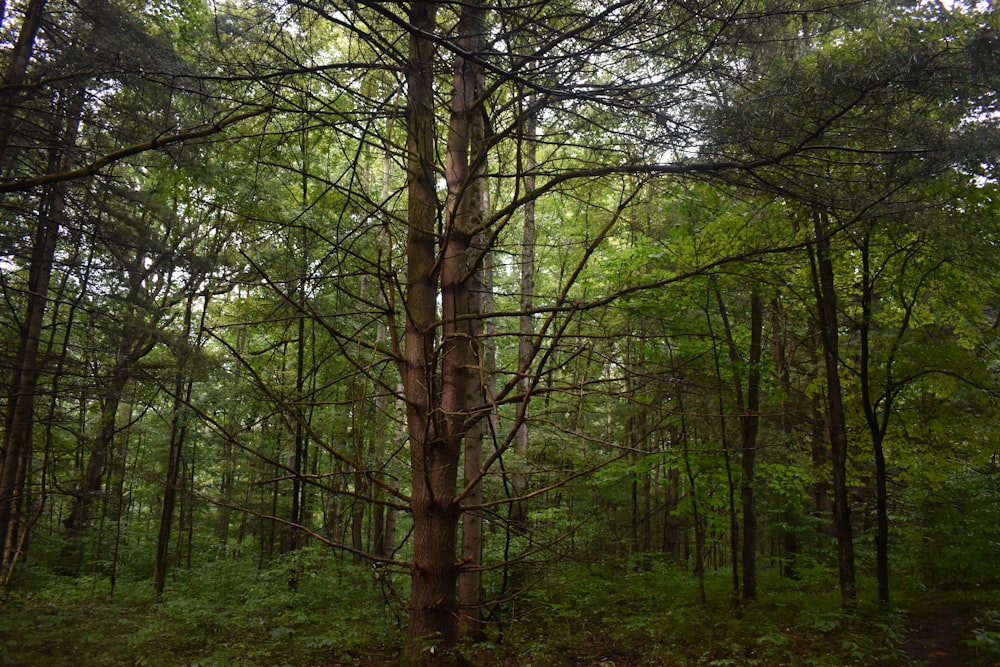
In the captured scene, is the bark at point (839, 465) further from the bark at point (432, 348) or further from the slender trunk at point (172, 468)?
the slender trunk at point (172, 468)

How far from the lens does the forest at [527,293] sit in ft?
9.18

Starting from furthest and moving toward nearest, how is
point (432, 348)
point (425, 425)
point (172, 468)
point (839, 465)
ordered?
point (172, 468), point (839, 465), point (432, 348), point (425, 425)

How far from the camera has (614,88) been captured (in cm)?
288

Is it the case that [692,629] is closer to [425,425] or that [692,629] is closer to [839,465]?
[839,465]

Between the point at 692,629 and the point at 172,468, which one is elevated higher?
the point at 172,468

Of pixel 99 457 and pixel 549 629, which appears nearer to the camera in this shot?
pixel 549 629

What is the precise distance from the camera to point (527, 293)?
802 centimetres

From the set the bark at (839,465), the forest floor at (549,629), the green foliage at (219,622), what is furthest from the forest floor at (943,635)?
the green foliage at (219,622)

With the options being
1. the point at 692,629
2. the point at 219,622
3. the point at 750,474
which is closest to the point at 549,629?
the point at 692,629

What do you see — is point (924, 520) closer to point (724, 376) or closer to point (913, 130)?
point (724, 376)

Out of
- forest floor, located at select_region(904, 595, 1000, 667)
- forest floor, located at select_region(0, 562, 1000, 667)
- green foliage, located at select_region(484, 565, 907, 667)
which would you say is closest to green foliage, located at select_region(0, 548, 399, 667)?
forest floor, located at select_region(0, 562, 1000, 667)

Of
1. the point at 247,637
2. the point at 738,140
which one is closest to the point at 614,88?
the point at 738,140

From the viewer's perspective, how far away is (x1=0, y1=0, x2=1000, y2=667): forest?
2.80m

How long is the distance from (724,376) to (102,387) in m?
9.04
